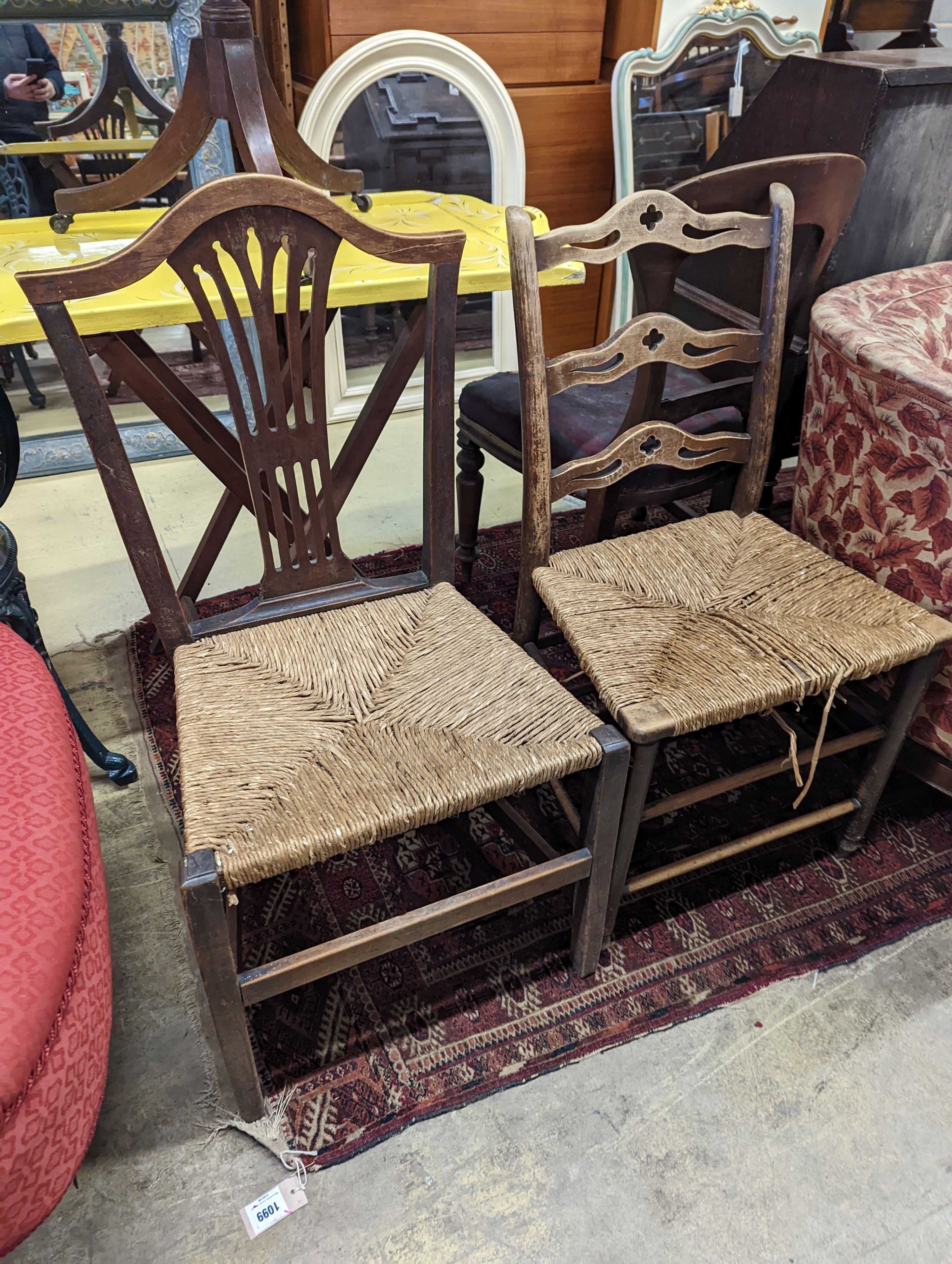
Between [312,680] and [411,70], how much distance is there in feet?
6.94

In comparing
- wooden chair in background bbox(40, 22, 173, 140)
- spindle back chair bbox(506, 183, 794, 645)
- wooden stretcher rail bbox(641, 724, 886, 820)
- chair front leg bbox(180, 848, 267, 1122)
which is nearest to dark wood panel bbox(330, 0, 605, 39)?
wooden chair in background bbox(40, 22, 173, 140)

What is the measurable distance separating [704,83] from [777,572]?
196 cm

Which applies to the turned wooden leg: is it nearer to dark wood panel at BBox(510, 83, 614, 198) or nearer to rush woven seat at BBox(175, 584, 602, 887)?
rush woven seat at BBox(175, 584, 602, 887)

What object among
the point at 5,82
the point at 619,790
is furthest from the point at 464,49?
the point at 619,790

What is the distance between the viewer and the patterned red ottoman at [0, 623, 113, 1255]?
830 mm

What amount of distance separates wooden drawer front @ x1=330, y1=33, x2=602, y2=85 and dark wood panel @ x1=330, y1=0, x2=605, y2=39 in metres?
0.01

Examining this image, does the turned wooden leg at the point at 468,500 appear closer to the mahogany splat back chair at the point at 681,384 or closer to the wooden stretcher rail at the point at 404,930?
the mahogany splat back chair at the point at 681,384

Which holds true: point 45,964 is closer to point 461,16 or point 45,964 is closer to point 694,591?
point 694,591

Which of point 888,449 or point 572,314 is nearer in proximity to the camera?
point 888,449

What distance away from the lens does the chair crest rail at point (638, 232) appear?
1.24 meters

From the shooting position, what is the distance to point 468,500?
204 centimetres

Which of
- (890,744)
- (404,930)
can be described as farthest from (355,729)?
(890,744)

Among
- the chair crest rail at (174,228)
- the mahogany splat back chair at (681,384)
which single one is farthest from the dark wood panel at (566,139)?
the chair crest rail at (174,228)

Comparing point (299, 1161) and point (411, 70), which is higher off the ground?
point (411, 70)
